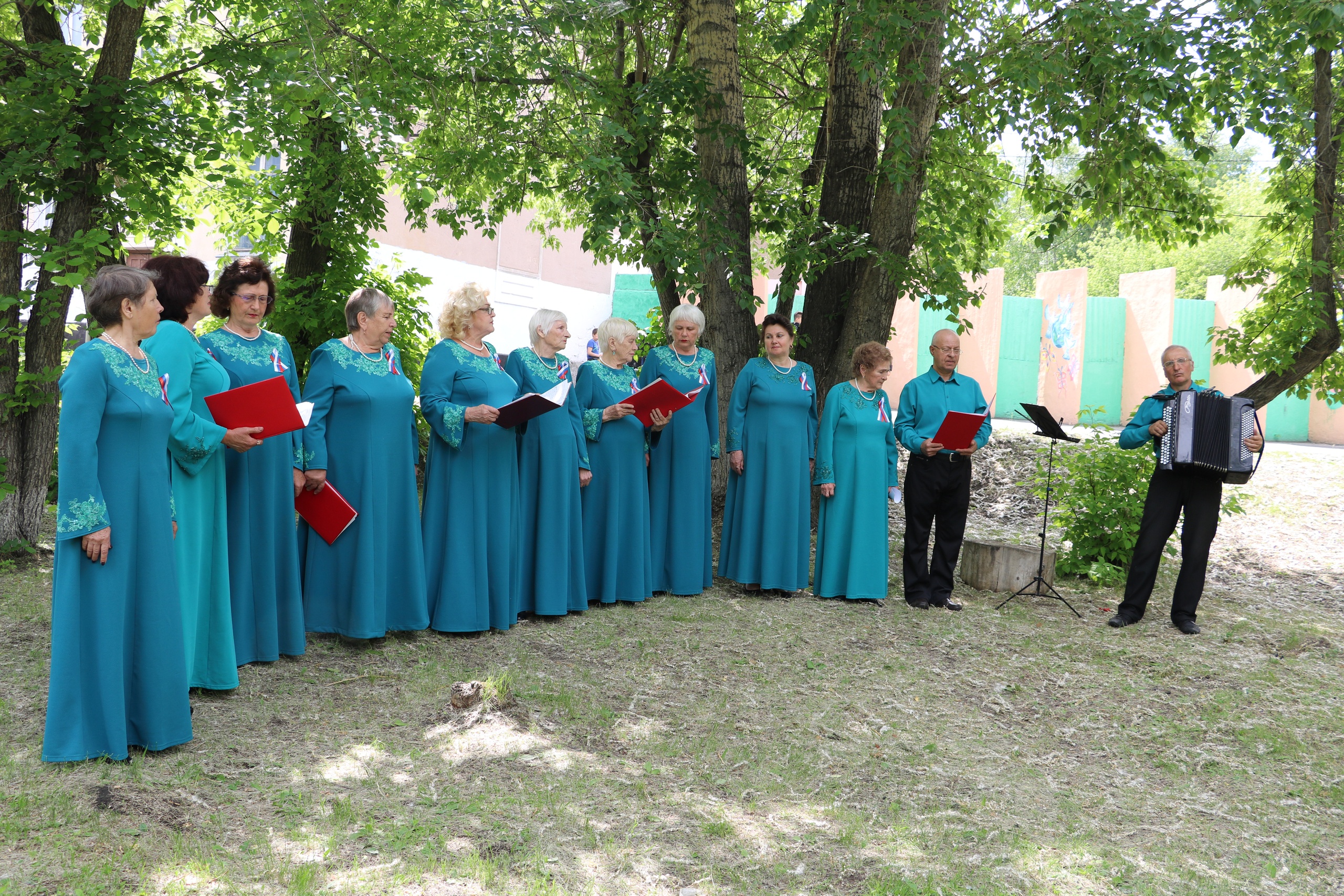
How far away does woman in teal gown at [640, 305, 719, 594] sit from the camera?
23.6 ft

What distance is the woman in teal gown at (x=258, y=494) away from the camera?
16.2 feet

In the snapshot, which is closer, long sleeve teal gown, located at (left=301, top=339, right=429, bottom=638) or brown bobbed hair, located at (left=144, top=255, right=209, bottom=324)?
brown bobbed hair, located at (left=144, top=255, right=209, bottom=324)

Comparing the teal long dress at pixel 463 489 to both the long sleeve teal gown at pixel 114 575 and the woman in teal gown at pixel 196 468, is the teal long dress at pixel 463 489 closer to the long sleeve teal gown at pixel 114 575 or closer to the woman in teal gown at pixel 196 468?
the woman in teal gown at pixel 196 468

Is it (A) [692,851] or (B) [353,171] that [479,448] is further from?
(B) [353,171]

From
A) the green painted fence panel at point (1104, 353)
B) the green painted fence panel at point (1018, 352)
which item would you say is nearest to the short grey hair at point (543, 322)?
the green painted fence panel at point (1018, 352)

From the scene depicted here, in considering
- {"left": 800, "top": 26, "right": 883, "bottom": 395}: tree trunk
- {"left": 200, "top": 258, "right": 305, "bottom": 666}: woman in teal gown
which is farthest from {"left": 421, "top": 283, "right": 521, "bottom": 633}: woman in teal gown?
{"left": 800, "top": 26, "right": 883, "bottom": 395}: tree trunk

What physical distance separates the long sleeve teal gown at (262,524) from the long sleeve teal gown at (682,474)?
262cm

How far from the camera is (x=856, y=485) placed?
24.0 ft

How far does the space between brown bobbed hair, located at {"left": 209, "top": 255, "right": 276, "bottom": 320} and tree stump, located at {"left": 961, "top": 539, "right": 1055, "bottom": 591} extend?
5467mm

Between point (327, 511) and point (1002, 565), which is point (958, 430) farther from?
point (327, 511)

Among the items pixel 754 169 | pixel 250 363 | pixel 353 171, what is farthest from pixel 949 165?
pixel 250 363

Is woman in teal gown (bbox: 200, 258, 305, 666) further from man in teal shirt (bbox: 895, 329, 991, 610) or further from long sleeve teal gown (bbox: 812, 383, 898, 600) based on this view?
man in teal shirt (bbox: 895, 329, 991, 610)

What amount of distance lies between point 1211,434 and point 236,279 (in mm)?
5772

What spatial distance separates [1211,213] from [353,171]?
7320 mm
